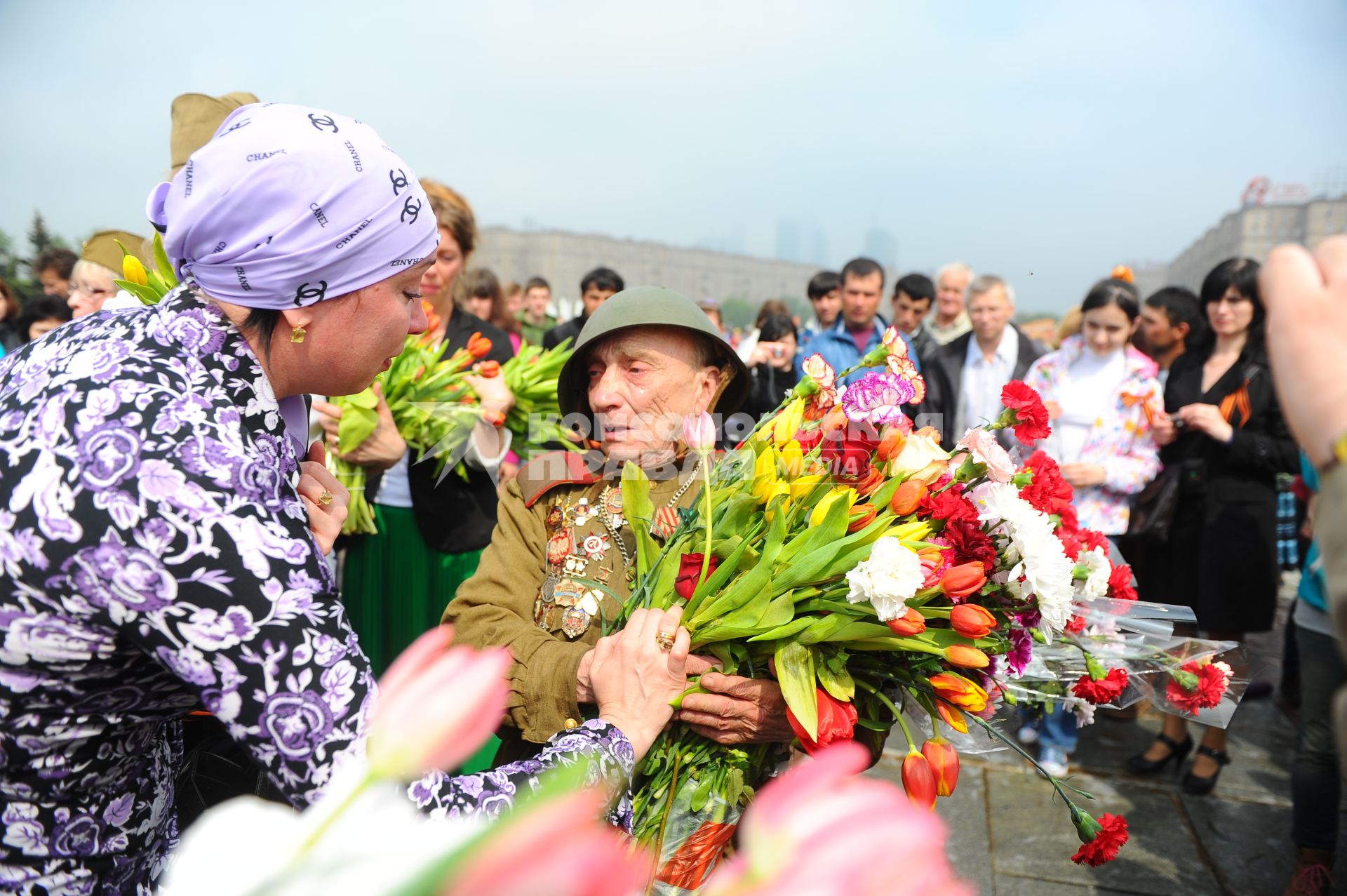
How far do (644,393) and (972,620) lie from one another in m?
0.96

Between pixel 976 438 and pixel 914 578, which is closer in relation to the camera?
pixel 914 578

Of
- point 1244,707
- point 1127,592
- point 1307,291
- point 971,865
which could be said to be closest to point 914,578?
point 1127,592

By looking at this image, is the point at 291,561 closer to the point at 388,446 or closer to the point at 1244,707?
the point at 388,446

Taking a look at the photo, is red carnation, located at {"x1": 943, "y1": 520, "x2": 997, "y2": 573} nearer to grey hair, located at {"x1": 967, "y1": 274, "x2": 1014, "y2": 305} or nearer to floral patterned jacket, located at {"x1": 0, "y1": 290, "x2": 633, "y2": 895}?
floral patterned jacket, located at {"x1": 0, "y1": 290, "x2": 633, "y2": 895}

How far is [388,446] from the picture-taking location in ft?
10.7

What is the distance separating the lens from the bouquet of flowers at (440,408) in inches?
126

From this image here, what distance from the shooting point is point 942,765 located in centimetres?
160

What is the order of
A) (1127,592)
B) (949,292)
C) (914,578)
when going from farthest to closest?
1. (949,292)
2. (1127,592)
3. (914,578)

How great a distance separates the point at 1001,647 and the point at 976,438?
40 centimetres

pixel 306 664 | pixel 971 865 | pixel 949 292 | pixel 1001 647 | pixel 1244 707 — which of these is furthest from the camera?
pixel 949 292

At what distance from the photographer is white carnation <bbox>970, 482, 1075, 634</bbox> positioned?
5.14ft

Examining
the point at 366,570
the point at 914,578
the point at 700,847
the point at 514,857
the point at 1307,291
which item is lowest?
the point at 366,570

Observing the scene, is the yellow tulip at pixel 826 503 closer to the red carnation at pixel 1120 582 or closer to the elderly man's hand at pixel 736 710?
the elderly man's hand at pixel 736 710

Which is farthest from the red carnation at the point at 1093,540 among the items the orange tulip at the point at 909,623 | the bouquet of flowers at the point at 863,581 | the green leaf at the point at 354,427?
the green leaf at the point at 354,427
